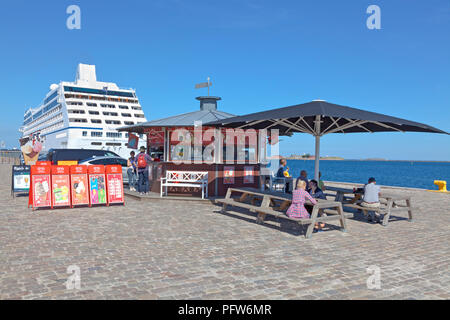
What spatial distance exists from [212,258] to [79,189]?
19.0 feet

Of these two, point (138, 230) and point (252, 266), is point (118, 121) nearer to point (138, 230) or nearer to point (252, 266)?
point (138, 230)

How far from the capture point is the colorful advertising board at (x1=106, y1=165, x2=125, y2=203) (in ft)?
31.8

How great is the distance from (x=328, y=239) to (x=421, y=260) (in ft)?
5.15

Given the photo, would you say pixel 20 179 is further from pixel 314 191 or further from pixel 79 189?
pixel 314 191

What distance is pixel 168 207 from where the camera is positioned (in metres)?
9.70

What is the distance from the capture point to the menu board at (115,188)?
969 cm

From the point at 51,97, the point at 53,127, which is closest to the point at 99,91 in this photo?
the point at 53,127

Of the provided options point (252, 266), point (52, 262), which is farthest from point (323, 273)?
point (52, 262)

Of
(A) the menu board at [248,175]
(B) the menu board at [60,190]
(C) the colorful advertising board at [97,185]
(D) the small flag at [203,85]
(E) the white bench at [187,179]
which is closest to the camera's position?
(B) the menu board at [60,190]

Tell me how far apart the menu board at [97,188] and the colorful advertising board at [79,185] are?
0.13 m

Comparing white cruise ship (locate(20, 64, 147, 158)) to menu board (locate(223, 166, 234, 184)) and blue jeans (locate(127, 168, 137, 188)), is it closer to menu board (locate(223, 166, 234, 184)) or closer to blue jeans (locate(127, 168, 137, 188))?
blue jeans (locate(127, 168, 137, 188))

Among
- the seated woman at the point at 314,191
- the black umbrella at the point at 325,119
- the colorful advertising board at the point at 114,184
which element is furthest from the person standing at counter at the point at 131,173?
the seated woman at the point at 314,191

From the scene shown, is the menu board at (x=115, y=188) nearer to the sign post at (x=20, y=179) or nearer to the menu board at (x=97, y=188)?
the menu board at (x=97, y=188)
